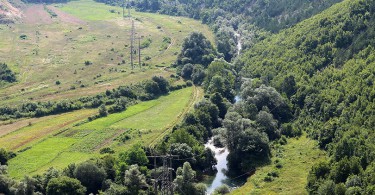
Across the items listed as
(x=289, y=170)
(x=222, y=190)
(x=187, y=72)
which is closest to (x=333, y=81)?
(x=289, y=170)

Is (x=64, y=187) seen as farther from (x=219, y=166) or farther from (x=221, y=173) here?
(x=219, y=166)

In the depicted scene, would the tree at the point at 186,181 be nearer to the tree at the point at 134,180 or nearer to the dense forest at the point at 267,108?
the dense forest at the point at 267,108

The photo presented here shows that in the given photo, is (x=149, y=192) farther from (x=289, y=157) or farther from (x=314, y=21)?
(x=314, y=21)

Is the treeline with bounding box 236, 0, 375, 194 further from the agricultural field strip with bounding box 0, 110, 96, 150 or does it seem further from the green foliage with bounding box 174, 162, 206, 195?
the agricultural field strip with bounding box 0, 110, 96, 150

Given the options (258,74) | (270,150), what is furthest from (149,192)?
(258,74)

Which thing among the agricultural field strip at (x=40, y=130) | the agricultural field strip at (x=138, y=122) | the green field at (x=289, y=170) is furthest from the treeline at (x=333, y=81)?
the agricultural field strip at (x=40, y=130)

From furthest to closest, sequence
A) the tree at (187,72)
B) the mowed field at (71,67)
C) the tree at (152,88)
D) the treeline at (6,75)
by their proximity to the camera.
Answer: the tree at (187,72) → the treeline at (6,75) → the tree at (152,88) → the mowed field at (71,67)
